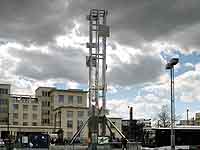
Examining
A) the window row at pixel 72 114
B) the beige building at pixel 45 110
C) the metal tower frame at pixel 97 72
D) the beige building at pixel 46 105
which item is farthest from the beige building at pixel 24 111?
the metal tower frame at pixel 97 72

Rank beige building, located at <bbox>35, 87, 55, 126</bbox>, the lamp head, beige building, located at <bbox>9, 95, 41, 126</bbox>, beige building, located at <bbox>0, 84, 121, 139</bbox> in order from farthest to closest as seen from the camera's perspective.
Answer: beige building, located at <bbox>35, 87, 55, 126</bbox> < beige building, located at <bbox>9, 95, 41, 126</bbox> < beige building, located at <bbox>0, 84, 121, 139</bbox> < the lamp head

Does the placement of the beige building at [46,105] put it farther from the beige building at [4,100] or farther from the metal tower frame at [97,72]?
the metal tower frame at [97,72]

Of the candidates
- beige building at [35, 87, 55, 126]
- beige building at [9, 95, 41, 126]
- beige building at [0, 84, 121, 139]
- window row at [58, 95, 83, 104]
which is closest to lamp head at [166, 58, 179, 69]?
beige building at [0, 84, 121, 139]

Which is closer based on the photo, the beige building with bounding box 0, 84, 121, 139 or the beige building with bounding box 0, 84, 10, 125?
A: the beige building with bounding box 0, 84, 121, 139

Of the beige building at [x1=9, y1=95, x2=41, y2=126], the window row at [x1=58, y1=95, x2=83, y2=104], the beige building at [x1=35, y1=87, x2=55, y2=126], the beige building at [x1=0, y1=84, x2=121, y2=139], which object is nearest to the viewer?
the beige building at [x1=0, y1=84, x2=121, y2=139]

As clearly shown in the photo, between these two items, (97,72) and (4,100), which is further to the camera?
(4,100)

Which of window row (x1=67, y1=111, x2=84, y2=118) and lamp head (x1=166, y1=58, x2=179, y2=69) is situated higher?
lamp head (x1=166, y1=58, x2=179, y2=69)

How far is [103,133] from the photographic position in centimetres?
7106

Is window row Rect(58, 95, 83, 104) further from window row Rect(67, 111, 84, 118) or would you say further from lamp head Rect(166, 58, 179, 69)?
lamp head Rect(166, 58, 179, 69)

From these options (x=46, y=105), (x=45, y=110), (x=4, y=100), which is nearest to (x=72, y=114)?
(x=45, y=110)

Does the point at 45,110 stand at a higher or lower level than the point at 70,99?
lower

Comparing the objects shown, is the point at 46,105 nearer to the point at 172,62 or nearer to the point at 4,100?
the point at 4,100

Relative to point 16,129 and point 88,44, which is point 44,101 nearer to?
point 16,129

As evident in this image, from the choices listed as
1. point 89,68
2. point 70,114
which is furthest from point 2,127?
point 89,68
